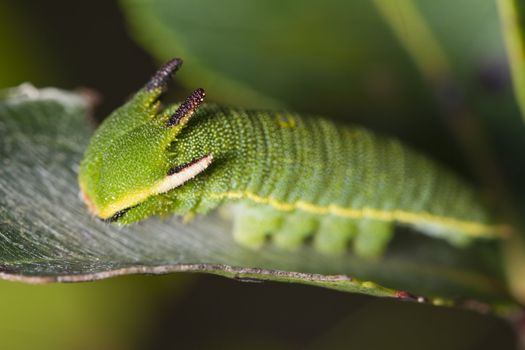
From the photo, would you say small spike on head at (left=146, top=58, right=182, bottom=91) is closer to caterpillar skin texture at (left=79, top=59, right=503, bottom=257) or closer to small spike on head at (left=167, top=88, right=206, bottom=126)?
caterpillar skin texture at (left=79, top=59, right=503, bottom=257)

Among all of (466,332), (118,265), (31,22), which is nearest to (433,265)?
(466,332)

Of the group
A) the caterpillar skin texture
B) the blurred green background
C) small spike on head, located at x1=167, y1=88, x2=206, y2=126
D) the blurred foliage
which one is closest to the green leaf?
the caterpillar skin texture

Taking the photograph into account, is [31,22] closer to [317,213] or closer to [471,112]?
[317,213]

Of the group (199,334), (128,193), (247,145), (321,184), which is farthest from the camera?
(199,334)

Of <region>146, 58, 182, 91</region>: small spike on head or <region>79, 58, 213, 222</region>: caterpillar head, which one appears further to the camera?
<region>146, 58, 182, 91</region>: small spike on head

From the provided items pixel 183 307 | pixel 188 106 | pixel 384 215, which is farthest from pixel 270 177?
pixel 183 307

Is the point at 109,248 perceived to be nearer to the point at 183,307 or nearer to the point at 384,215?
the point at 384,215
